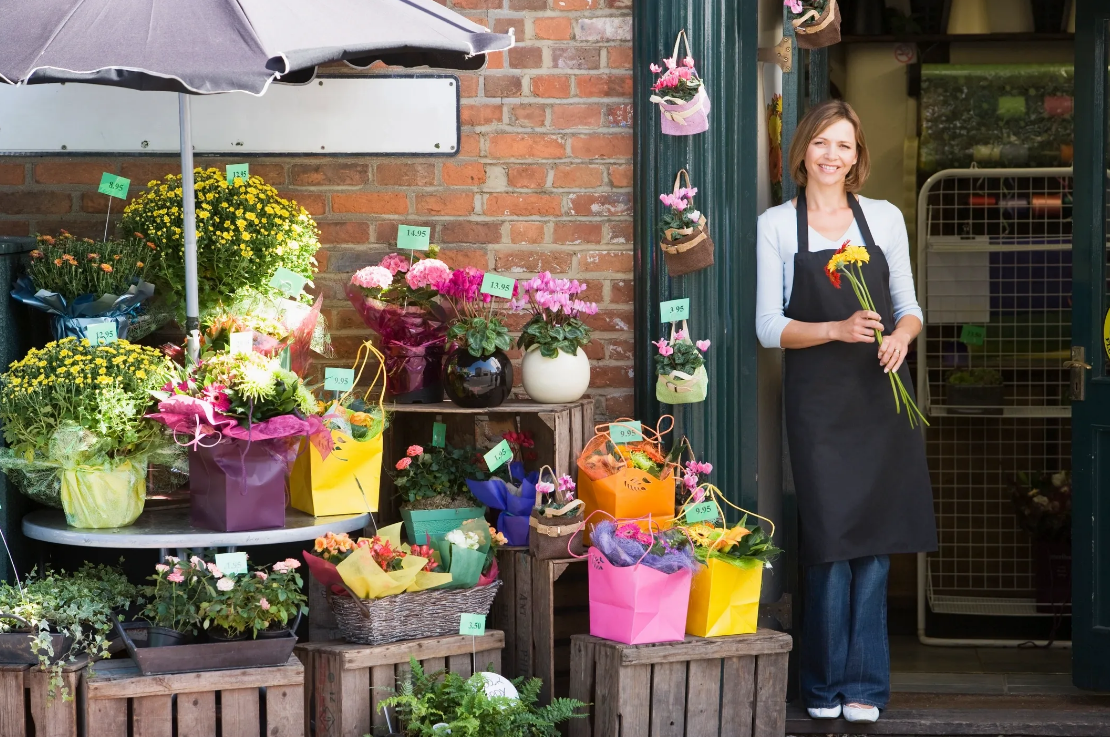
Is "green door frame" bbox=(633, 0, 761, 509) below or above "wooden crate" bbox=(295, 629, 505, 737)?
above

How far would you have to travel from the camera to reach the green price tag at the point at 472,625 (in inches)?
136

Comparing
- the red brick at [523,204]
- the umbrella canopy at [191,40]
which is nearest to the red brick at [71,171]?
the umbrella canopy at [191,40]

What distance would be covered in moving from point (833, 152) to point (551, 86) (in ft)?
2.90

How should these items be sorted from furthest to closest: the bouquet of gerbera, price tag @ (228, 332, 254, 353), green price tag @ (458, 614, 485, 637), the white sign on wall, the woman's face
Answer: the white sign on wall → the woman's face → the bouquet of gerbera → green price tag @ (458, 614, 485, 637) → price tag @ (228, 332, 254, 353)

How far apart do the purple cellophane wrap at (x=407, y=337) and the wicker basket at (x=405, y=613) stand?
2.13 feet

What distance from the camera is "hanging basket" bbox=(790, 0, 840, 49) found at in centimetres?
391

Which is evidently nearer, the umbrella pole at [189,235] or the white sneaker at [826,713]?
the umbrella pole at [189,235]

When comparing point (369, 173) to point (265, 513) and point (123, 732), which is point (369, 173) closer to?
point (265, 513)

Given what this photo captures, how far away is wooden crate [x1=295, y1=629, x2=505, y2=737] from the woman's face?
1.63 meters

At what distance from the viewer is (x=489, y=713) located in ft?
10.7

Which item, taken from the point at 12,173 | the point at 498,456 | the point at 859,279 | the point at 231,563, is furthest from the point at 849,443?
the point at 12,173

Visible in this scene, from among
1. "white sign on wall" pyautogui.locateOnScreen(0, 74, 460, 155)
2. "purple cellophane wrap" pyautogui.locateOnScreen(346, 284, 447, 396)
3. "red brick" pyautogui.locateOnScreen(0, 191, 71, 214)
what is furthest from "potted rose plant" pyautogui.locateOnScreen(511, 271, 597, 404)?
"red brick" pyautogui.locateOnScreen(0, 191, 71, 214)

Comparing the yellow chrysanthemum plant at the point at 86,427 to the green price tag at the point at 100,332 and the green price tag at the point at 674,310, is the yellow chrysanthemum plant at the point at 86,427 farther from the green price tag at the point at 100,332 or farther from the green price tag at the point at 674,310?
the green price tag at the point at 674,310

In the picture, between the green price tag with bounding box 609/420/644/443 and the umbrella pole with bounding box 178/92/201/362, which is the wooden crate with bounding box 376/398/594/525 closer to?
the green price tag with bounding box 609/420/644/443
